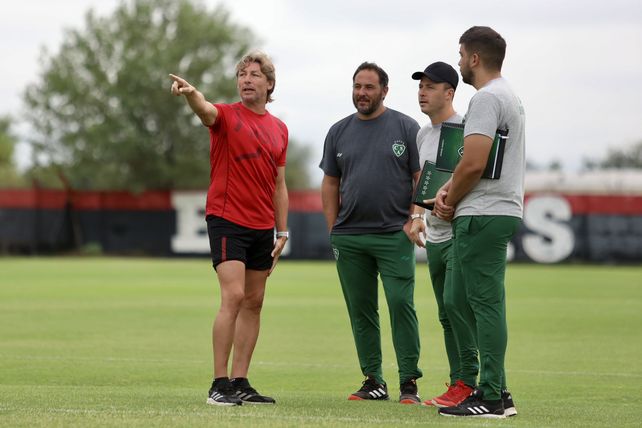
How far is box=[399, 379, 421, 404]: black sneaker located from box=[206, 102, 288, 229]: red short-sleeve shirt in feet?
5.25

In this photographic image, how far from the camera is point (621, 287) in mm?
26078

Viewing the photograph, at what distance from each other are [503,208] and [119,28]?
51086 mm

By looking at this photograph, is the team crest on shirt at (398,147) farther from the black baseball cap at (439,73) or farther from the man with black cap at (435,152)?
the black baseball cap at (439,73)

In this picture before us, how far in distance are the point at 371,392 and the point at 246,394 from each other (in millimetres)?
1093

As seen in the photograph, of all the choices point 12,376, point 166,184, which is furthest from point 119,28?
point 12,376

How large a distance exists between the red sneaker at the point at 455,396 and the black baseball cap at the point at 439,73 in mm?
2117

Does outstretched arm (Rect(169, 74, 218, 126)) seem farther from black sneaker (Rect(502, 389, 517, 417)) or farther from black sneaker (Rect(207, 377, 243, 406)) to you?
black sneaker (Rect(502, 389, 517, 417))

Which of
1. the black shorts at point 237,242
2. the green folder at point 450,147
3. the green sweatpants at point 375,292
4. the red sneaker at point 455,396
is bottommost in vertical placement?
the red sneaker at point 455,396

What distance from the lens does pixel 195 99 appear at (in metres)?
7.45

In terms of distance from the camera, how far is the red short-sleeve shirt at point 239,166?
25.8ft

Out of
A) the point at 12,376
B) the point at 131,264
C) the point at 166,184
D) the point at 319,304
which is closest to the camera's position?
the point at 12,376

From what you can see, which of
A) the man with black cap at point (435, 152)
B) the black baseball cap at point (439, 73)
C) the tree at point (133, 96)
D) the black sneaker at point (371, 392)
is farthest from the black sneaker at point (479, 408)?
the tree at point (133, 96)

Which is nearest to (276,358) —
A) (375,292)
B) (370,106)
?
(375,292)

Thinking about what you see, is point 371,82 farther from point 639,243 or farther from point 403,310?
point 639,243
